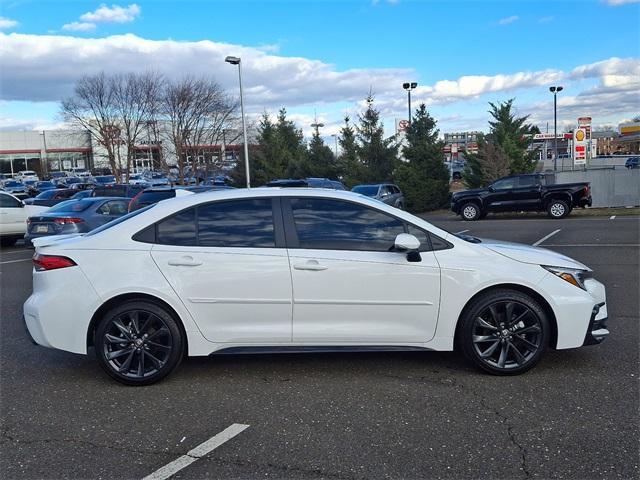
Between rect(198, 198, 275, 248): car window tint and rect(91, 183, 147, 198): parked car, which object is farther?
rect(91, 183, 147, 198): parked car

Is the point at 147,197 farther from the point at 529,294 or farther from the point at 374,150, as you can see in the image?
the point at 374,150

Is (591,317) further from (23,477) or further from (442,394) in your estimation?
(23,477)

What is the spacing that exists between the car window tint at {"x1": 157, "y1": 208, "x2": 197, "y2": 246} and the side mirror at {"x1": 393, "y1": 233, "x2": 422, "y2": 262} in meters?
1.63

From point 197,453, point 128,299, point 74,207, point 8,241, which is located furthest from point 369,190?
point 197,453

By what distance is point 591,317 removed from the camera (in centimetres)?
460

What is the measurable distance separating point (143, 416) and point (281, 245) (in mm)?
1618

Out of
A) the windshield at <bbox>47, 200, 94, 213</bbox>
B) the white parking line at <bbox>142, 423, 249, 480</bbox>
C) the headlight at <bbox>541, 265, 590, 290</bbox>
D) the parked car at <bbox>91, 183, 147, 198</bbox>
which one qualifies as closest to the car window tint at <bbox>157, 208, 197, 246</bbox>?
the white parking line at <bbox>142, 423, 249, 480</bbox>

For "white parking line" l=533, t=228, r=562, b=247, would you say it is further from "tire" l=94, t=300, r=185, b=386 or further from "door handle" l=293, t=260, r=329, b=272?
"tire" l=94, t=300, r=185, b=386

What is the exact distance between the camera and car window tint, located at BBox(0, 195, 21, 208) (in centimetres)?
1527

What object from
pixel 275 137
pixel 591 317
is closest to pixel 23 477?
pixel 591 317

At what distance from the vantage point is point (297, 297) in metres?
4.53

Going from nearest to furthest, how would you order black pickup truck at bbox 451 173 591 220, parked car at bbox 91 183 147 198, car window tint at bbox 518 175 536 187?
black pickup truck at bbox 451 173 591 220 → car window tint at bbox 518 175 536 187 → parked car at bbox 91 183 147 198

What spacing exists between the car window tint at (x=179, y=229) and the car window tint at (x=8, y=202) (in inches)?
502

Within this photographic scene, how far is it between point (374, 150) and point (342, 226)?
2830 cm
